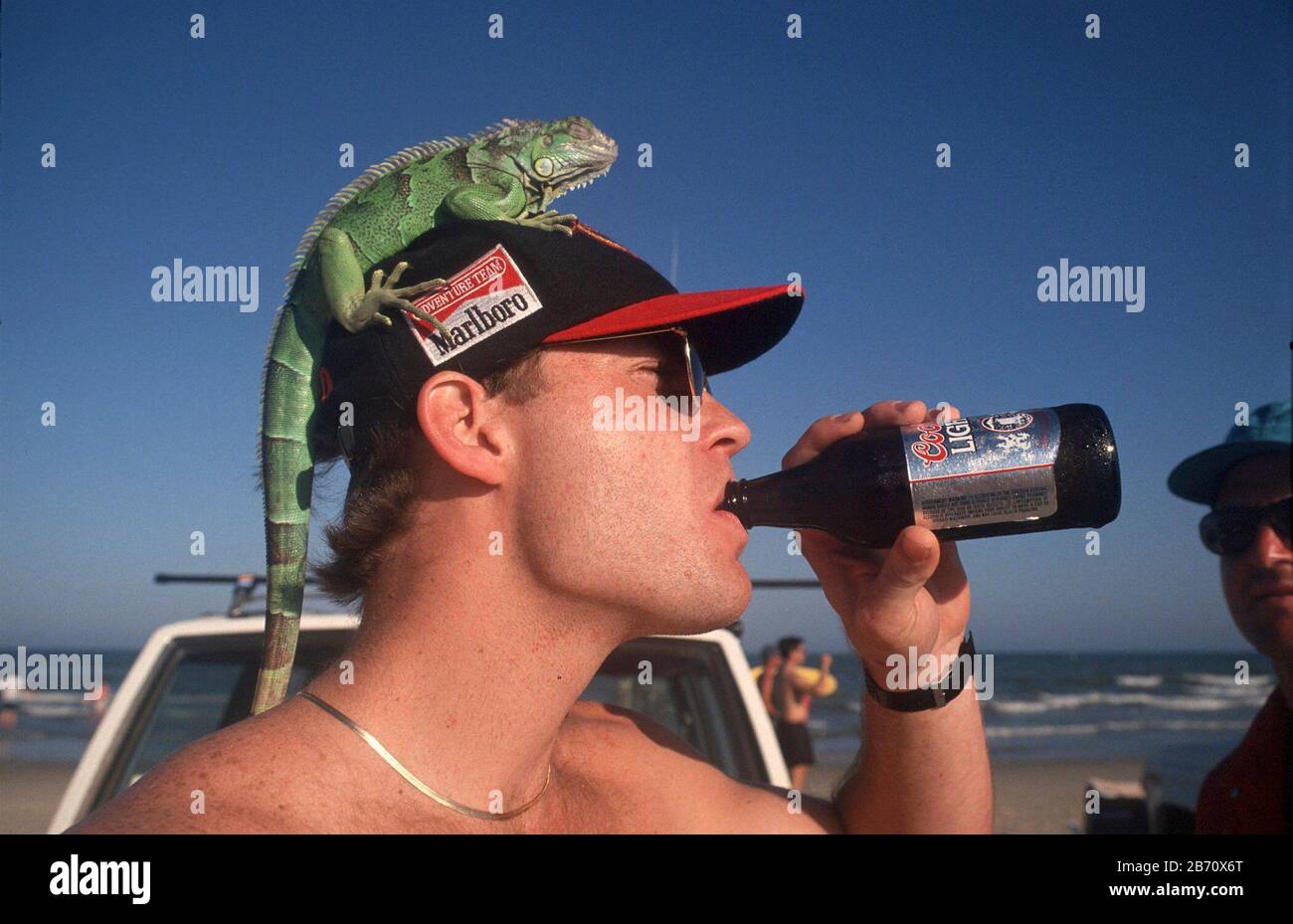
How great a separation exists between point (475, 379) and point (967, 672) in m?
1.32

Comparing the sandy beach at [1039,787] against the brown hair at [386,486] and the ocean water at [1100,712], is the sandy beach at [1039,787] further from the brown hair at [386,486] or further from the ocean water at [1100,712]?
the brown hair at [386,486]

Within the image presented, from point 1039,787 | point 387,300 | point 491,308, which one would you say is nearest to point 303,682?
point 387,300

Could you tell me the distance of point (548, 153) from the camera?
2461 mm

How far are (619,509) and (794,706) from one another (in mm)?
8681

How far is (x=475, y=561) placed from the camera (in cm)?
182

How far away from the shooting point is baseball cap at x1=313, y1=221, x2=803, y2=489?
5.94ft

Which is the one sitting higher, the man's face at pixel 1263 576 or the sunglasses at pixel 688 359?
the sunglasses at pixel 688 359

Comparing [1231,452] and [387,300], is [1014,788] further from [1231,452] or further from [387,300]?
[387,300]

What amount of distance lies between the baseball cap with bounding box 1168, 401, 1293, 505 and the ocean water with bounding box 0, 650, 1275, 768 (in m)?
13.9

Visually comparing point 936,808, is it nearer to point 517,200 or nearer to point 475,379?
point 475,379

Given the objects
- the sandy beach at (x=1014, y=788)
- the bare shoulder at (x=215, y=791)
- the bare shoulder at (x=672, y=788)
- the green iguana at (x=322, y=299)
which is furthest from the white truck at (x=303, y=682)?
the sandy beach at (x=1014, y=788)

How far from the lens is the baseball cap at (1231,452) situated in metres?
1.98

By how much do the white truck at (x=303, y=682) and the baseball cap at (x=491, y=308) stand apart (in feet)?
3.63
